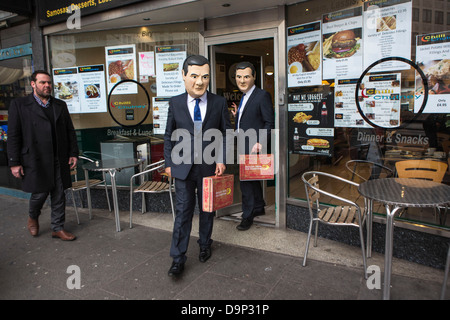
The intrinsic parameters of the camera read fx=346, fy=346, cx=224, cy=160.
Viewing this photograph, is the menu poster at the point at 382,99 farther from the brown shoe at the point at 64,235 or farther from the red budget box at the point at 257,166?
the brown shoe at the point at 64,235

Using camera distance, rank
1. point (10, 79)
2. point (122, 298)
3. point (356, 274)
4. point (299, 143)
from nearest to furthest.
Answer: point (122, 298) → point (356, 274) → point (299, 143) → point (10, 79)

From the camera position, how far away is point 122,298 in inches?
113

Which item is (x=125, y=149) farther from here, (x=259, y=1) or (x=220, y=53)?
(x=259, y=1)

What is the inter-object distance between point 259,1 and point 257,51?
49.4 inches

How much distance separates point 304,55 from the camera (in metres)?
4.10

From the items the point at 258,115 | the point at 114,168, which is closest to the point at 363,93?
the point at 258,115

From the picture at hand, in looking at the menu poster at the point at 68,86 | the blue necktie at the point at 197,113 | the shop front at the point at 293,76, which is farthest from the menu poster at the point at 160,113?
the blue necktie at the point at 197,113

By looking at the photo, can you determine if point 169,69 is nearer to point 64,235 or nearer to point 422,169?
point 64,235

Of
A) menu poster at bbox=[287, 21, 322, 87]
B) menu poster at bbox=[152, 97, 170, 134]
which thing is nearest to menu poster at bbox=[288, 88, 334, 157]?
menu poster at bbox=[287, 21, 322, 87]

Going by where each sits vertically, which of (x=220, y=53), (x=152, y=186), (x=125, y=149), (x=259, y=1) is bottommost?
(x=152, y=186)

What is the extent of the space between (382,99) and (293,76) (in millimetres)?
1066

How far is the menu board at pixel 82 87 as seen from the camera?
5.62m

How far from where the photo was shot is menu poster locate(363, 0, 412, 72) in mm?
3432

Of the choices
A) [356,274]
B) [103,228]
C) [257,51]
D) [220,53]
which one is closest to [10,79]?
[103,228]
